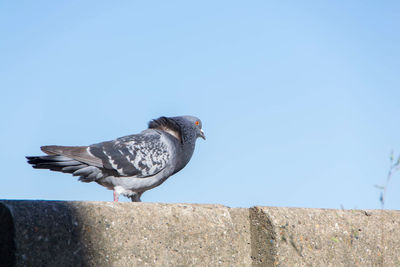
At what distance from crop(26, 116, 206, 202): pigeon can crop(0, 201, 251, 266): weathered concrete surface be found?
1801 mm

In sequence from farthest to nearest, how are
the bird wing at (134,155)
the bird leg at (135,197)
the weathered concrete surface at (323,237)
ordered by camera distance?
the bird leg at (135,197), the bird wing at (134,155), the weathered concrete surface at (323,237)

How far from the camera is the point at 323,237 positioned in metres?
2.96

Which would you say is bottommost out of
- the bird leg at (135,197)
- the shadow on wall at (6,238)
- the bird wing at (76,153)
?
the shadow on wall at (6,238)

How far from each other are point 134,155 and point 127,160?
11 cm

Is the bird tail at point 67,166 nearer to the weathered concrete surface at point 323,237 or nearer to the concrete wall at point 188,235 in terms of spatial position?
the concrete wall at point 188,235

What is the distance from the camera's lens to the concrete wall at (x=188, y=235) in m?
2.02

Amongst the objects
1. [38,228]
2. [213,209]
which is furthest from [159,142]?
[38,228]

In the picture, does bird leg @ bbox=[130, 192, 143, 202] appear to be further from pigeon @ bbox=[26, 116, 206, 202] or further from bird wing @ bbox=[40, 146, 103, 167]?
bird wing @ bbox=[40, 146, 103, 167]

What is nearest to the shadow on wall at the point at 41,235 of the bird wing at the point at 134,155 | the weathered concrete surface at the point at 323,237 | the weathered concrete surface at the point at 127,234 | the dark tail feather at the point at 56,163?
the weathered concrete surface at the point at 127,234

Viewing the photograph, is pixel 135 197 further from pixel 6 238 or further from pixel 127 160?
pixel 6 238

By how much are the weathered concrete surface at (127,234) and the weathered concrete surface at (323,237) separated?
10 cm

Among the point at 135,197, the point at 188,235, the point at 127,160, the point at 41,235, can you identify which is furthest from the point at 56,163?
the point at 41,235

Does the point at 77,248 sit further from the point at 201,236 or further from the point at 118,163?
the point at 118,163

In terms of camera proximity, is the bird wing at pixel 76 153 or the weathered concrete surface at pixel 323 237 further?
the bird wing at pixel 76 153
